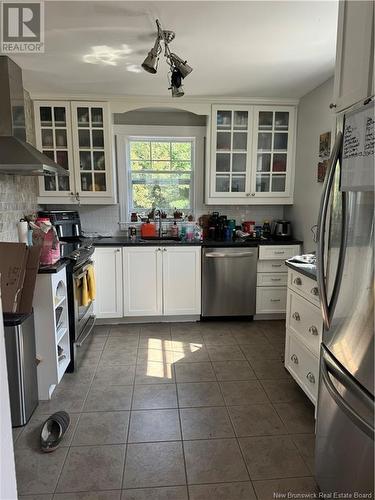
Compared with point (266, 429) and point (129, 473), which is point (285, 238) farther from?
point (129, 473)

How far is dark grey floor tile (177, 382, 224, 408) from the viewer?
2.24 m

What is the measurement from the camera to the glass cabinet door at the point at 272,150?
3.65 metres

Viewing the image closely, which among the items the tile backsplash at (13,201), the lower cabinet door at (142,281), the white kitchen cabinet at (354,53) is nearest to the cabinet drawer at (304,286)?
the white kitchen cabinet at (354,53)

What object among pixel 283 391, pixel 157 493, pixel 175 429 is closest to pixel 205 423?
pixel 175 429

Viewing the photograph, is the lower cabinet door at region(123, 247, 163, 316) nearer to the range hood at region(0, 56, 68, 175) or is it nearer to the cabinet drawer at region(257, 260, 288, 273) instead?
the cabinet drawer at region(257, 260, 288, 273)

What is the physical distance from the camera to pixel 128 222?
3961 mm

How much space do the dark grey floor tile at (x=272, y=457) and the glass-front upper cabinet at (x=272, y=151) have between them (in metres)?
2.57

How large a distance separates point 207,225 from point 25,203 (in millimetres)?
1985

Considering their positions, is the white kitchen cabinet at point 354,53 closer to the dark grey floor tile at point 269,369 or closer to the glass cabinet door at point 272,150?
the dark grey floor tile at point 269,369

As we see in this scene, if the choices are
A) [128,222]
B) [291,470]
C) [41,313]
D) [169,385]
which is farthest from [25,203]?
[291,470]

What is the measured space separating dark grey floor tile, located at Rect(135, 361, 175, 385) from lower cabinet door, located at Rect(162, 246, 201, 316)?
92cm

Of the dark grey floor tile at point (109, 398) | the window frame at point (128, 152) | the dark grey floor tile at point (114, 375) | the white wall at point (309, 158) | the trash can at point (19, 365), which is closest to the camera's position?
the trash can at point (19, 365)

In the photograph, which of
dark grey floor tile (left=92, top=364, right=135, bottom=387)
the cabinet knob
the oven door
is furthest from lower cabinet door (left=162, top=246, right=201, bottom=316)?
the cabinet knob

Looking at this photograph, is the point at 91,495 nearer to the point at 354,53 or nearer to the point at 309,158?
the point at 354,53
